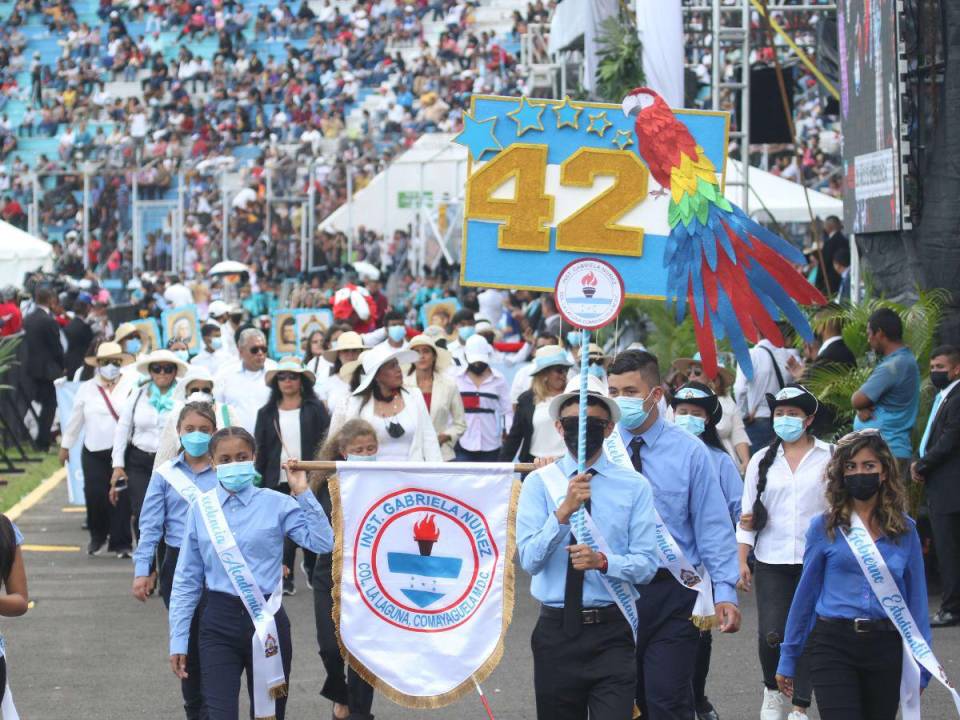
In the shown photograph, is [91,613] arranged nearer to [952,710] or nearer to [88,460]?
[88,460]

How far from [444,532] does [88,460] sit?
7.61 metres

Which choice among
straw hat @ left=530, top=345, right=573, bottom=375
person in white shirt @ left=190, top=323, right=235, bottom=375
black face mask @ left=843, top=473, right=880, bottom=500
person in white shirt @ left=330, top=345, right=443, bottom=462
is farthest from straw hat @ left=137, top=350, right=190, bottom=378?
black face mask @ left=843, top=473, right=880, bottom=500

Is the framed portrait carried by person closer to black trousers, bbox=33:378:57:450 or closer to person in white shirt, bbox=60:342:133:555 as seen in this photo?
black trousers, bbox=33:378:57:450

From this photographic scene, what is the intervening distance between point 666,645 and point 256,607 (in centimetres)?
165

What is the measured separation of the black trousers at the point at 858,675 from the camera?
21.7 ft

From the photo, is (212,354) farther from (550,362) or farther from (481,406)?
(550,362)

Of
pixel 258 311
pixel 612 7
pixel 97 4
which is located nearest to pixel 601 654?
pixel 612 7

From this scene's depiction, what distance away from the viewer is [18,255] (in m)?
27.5

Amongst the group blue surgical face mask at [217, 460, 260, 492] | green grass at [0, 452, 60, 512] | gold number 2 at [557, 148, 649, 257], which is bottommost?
green grass at [0, 452, 60, 512]

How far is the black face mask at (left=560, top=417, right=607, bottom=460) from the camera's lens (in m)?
6.42

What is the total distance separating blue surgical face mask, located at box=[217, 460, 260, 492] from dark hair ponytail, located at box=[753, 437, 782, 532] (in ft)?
7.86

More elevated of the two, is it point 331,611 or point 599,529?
point 599,529

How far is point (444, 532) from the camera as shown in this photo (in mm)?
7773

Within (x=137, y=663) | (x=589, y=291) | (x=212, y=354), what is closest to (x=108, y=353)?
(x=212, y=354)
